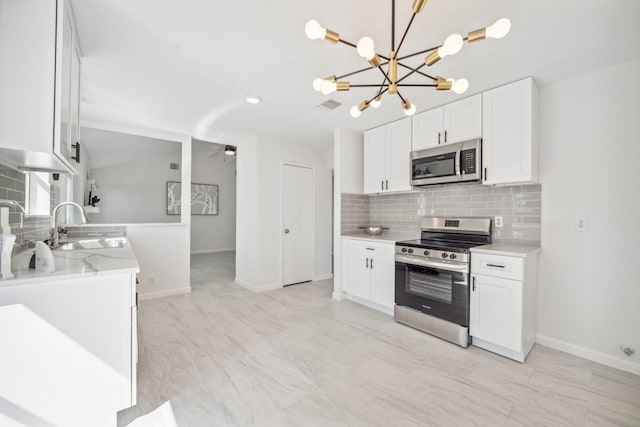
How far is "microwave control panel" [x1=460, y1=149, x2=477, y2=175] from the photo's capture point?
2713 mm

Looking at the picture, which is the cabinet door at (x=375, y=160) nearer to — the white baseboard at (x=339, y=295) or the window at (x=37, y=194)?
the white baseboard at (x=339, y=295)

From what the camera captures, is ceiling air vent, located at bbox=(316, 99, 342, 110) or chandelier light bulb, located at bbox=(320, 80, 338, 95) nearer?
chandelier light bulb, located at bbox=(320, 80, 338, 95)

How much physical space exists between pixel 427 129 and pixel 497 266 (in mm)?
1652

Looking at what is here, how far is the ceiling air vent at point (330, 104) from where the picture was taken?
295cm

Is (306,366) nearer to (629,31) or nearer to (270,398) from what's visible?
(270,398)

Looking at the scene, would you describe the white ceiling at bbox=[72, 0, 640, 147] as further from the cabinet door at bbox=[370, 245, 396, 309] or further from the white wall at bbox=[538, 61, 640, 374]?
the cabinet door at bbox=[370, 245, 396, 309]

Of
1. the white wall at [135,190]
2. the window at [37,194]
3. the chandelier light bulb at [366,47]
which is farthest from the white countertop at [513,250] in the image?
the white wall at [135,190]

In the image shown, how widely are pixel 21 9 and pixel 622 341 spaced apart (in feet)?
14.4

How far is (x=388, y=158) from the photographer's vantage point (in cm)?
359

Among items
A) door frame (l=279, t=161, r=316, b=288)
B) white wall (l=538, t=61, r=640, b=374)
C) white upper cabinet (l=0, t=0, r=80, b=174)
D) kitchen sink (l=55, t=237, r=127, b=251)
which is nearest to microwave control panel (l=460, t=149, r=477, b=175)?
white wall (l=538, t=61, r=640, b=374)

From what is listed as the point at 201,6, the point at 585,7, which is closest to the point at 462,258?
the point at 585,7

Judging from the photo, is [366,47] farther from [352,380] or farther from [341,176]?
[341,176]

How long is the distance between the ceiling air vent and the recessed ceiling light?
654 millimetres

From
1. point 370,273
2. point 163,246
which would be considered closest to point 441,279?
point 370,273
